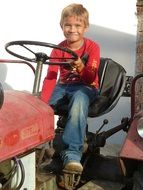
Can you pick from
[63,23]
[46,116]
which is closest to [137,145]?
[46,116]

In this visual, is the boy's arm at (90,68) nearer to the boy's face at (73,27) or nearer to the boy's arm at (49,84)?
the boy's face at (73,27)

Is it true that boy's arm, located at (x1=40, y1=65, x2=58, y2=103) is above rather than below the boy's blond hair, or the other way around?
below

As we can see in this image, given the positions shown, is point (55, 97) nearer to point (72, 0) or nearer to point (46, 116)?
point (46, 116)

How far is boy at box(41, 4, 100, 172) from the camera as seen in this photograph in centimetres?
278

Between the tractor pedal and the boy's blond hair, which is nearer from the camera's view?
the tractor pedal

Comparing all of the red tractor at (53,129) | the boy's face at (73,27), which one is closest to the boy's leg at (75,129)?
the red tractor at (53,129)

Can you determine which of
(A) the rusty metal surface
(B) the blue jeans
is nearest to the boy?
(B) the blue jeans

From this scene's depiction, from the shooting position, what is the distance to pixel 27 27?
5328mm

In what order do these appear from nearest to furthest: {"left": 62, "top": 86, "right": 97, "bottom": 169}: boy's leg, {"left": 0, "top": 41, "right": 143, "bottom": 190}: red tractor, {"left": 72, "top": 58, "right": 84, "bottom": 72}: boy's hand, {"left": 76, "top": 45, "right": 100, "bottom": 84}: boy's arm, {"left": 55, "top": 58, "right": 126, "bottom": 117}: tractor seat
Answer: {"left": 0, "top": 41, "right": 143, "bottom": 190}: red tractor → {"left": 72, "top": 58, "right": 84, "bottom": 72}: boy's hand → {"left": 62, "top": 86, "right": 97, "bottom": 169}: boy's leg → {"left": 76, "top": 45, "right": 100, "bottom": 84}: boy's arm → {"left": 55, "top": 58, "right": 126, "bottom": 117}: tractor seat

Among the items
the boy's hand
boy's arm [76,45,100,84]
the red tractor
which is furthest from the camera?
boy's arm [76,45,100,84]

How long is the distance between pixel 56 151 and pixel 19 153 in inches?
38.7

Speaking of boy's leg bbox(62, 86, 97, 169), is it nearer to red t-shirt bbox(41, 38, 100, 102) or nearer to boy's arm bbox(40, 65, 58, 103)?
red t-shirt bbox(41, 38, 100, 102)

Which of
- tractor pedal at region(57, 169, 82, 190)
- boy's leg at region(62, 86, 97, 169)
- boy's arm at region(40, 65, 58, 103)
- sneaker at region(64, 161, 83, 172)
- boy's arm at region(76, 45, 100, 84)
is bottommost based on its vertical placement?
tractor pedal at region(57, 169, 82, 190)

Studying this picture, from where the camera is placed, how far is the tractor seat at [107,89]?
10.3ft
